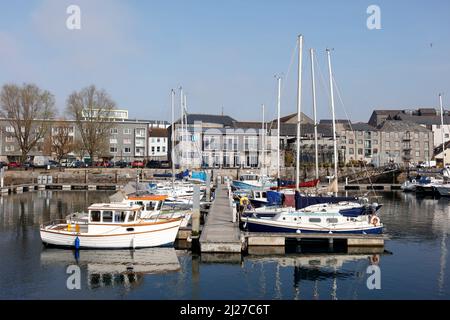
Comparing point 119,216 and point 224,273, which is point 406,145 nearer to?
point 119,216

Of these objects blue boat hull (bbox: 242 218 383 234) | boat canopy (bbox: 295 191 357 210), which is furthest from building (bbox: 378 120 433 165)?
blue boat hull (bbox: 242 218 383 234)

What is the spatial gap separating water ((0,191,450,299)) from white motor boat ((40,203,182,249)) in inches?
26.1

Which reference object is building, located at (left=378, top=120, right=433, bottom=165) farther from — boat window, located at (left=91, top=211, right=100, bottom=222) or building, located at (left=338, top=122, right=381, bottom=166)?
boat window, located at (left=91, top=211, right=100, bottom=222)

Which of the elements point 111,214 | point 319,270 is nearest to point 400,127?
point 319,270

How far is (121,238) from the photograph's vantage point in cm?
3030

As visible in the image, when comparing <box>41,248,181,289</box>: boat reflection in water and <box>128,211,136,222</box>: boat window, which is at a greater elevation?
<box>128,211,136,222</box>: boat window

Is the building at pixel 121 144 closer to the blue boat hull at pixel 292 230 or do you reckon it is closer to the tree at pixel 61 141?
the tree at pixel 61 141

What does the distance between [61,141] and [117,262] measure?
72.1 m

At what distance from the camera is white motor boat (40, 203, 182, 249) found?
99.2ft

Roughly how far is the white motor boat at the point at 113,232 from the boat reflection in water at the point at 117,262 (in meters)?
0.51

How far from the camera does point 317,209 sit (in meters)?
35.5

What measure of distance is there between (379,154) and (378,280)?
92519 millimetres

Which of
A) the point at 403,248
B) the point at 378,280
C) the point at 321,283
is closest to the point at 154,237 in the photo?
the point at 321,283
